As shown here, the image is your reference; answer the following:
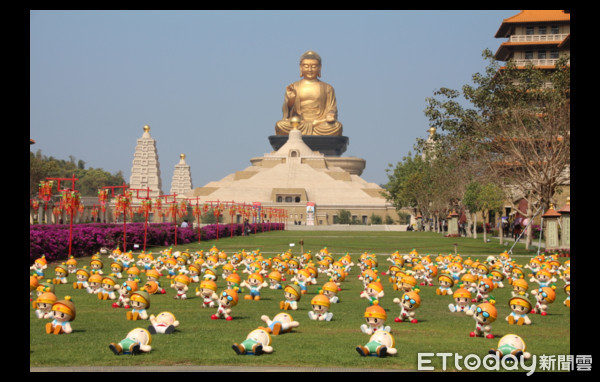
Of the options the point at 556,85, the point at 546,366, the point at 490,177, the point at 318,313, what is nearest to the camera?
the point at 546,366

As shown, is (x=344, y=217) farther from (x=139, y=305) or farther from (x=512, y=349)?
(x=512, y=349)

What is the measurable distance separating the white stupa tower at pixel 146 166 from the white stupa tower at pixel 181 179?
14.7m

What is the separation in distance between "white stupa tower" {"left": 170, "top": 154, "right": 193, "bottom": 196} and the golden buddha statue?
1925 centimetres

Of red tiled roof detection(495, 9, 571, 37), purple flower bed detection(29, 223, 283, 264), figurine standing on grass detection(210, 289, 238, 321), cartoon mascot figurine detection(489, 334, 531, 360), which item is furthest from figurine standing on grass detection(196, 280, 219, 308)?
red tiled roof detection(495, 9, 571, 37)

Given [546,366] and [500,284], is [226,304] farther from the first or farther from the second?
[500,284]

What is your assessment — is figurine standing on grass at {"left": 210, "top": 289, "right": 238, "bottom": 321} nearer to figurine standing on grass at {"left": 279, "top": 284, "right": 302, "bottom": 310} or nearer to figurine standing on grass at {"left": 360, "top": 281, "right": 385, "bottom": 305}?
figurine standing on grass at {"left": 279, "top": 284, "right": 302, "bottom": 310}

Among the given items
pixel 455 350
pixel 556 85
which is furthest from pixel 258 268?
pixel 556 85

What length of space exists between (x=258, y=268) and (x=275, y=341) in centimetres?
606

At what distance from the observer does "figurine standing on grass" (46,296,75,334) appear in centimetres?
943

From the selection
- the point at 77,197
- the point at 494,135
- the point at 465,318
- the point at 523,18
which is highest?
the point at 523,18

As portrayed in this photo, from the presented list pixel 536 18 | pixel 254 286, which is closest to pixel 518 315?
pixel 254 286

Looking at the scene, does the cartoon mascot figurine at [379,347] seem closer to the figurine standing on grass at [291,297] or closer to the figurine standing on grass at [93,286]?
the figurine standing on grass at [291,297]

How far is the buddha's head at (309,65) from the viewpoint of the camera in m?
114

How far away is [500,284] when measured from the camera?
50.9 feet
